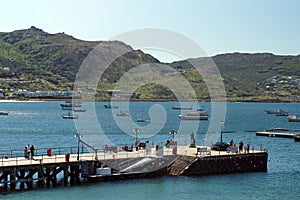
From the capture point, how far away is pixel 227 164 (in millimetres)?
62312

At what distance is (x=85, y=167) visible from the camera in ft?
182

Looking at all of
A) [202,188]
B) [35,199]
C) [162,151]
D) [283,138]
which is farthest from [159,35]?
[283,138]

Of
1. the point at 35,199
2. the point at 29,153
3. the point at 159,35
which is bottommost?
the point at 35,199

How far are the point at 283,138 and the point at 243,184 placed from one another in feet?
214

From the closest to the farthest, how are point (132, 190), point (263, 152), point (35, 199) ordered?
1. point (35, 199)
2. point (132, 190)
3. point (263, 152)

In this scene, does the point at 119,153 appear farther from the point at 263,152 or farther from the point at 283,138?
the point at 283,138

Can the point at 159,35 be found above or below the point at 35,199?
above

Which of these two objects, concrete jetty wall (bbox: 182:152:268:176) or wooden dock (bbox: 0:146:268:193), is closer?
wooden dock (bbox: 0:146:268:193)

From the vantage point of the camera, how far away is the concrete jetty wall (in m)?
59.9

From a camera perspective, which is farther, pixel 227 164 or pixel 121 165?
pixel 227 164

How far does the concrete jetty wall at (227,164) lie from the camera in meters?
59.9

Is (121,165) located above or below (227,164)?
above

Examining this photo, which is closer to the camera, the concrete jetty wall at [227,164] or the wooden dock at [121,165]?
the wooden dock at [121,165]

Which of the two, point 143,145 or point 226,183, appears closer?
point 226,183
